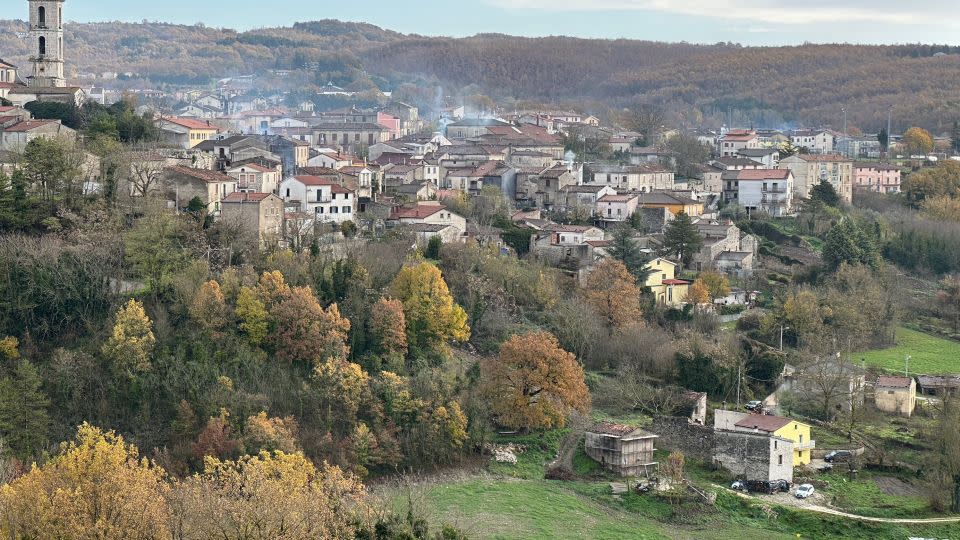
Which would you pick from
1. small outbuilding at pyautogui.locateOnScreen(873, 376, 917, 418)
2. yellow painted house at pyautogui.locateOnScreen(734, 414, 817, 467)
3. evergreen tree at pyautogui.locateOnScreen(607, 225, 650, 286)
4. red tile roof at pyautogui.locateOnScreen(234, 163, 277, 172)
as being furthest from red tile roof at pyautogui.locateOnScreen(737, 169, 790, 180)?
yellow painted house at pyautogui.locateOnScreen(734, 414, 817, 467)

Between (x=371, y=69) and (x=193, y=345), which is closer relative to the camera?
(x=193, y=345)

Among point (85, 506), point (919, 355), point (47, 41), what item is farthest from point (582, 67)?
point (85, 506)

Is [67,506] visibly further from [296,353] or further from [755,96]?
[755,96]

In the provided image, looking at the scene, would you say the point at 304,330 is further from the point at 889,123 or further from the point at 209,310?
the point at 889,123

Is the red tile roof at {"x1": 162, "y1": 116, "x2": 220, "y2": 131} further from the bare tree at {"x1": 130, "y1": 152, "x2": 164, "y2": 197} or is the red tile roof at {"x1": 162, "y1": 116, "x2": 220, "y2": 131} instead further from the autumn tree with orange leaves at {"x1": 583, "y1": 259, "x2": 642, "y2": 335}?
the autumn tree with orange leaves at {"x1": 583, "y1": 259, "x2": 642, "y2": 335}

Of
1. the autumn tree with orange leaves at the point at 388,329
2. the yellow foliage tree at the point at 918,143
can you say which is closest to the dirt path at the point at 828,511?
the autumn tree with orange leaves at the point at 388,329

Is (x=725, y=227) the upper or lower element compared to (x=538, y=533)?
upper

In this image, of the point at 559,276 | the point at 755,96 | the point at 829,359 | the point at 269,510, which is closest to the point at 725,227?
the point at 559,276

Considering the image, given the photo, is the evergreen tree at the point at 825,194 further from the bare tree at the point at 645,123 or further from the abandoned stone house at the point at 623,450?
the abandoned stone house at the point at 623,450
